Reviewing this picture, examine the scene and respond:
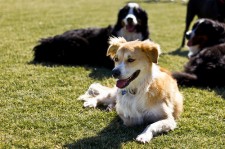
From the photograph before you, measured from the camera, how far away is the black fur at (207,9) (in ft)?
32.7

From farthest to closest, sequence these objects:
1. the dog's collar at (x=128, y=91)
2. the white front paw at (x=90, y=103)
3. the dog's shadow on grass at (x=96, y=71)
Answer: the dog's shadow on grass at (x=96, y=71)
the white front paw at (x=90, y=103)
the dog's collar at (x=128, y=91)

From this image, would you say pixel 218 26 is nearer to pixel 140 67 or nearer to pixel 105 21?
pixel 140 67

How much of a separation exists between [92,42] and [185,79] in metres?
2.60

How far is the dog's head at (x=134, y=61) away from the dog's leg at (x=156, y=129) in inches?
22.9

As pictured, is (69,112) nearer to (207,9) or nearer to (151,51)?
(151,51)

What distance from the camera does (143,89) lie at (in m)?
4.60

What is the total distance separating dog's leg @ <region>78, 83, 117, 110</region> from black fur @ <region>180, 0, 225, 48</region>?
17.5 ft

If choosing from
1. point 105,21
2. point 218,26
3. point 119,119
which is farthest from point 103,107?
point 105,21

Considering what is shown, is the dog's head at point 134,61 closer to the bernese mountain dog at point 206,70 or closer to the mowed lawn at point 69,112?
the mowed lawn at point 69,112

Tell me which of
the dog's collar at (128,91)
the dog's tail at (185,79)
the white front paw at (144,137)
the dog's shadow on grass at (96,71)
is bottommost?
the dog's shadow on grass at (96,71)

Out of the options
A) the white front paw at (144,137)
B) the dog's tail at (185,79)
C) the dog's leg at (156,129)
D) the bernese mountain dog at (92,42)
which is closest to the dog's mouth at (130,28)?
the bernese mountain dog at (92,42)

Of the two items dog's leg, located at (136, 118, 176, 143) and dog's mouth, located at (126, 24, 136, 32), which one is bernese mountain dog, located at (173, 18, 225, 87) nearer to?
dog's mouth, located at (126, 24, 136, 32)

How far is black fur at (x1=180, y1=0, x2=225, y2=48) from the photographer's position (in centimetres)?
996

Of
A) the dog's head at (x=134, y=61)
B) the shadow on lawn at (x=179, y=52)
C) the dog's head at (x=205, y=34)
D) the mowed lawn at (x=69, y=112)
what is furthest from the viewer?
the shadow on lawn at (x=179, y=52)
